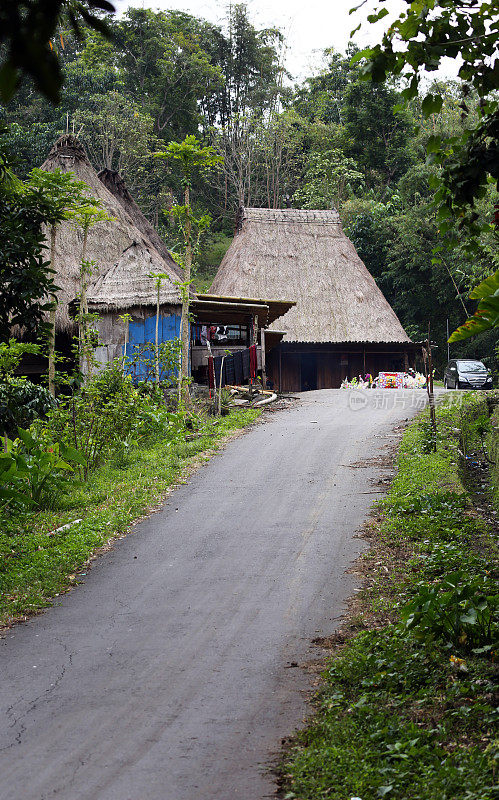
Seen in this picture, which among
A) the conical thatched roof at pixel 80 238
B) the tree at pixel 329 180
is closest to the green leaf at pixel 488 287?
the conical thatched roof at pixel 80 238

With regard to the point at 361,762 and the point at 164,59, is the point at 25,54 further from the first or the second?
the point at 164,59

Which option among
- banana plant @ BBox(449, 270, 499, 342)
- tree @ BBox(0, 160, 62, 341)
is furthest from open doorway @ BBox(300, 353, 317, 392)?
banana plant @ BBox(449, 270, 499, 342)

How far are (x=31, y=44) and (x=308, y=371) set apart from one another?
28708 millimetres

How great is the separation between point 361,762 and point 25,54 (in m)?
3.41

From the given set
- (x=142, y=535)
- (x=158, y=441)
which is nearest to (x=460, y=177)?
(x=142, y=535)

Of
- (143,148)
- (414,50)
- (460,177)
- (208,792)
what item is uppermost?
(143,148)

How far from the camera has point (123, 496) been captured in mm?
9797

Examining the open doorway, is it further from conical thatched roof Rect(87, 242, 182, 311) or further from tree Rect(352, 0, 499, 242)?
tree Rect(352, 0, 499, 242)

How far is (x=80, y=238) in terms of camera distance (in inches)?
897

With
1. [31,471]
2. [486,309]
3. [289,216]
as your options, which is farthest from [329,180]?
[486,309]

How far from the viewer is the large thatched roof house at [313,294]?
27.8m

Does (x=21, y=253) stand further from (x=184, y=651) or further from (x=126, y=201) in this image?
(x=126, y=201)

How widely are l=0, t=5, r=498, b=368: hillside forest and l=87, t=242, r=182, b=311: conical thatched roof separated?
13.4m

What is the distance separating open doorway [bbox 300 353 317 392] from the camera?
29.9 meters
